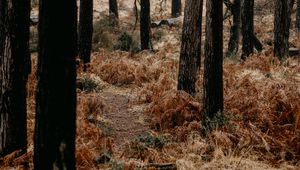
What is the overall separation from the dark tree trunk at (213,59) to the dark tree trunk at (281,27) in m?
8.15

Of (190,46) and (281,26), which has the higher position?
(281,26)

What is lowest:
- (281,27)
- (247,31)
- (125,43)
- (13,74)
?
(13,74)

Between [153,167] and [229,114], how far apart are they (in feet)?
8.06

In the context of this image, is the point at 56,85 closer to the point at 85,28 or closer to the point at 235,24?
the point at 85,28

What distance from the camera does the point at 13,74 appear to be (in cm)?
616

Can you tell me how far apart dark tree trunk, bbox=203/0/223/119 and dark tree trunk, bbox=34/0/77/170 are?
3.63 meters

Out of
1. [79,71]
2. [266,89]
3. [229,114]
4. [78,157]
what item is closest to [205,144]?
[229,114]

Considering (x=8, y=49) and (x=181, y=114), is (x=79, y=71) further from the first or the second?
(x=8, y=49)

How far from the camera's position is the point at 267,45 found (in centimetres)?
2047

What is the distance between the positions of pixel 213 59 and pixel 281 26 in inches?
334

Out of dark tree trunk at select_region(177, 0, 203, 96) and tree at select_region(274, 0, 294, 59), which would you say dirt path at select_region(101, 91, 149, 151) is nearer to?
dark tree trunk at select_region(177, 0, 203, 96)

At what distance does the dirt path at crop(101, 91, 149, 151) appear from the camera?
326 inches

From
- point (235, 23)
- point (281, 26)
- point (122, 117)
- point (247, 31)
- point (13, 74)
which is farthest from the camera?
point (235, 23)

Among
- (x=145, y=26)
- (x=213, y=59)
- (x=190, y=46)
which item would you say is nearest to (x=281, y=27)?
(x=145, y=26)
